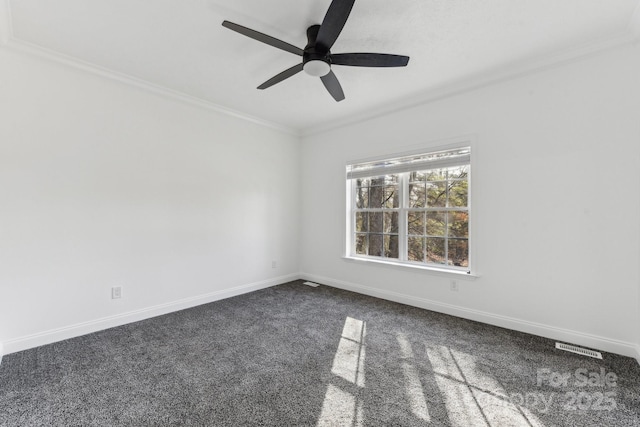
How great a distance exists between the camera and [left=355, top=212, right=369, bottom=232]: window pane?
14.1 ft

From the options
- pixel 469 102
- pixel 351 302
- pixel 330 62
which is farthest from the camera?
pixel 351 302

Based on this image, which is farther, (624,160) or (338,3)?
(624,160)

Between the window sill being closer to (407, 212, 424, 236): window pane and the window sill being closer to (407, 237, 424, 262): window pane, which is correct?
(407, 237, 424, 262): window pane

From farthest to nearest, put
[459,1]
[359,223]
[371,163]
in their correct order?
[359,223] → [371,163] → [459,1]

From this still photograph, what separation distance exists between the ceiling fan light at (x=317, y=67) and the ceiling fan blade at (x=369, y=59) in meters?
0.07

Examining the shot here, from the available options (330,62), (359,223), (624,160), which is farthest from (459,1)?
(359,223)

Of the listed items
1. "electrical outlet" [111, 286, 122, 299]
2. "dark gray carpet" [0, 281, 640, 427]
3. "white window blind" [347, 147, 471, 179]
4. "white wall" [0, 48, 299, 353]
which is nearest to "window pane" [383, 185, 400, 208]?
"white window blind" [347, 147, 471, 179]

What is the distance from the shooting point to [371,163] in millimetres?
4062

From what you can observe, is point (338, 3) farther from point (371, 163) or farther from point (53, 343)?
point (53, 343)

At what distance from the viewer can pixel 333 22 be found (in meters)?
1.76

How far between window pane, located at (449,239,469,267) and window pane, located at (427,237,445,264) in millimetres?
105

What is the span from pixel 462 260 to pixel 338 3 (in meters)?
2.87

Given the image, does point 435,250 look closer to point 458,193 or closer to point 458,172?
point 458,193

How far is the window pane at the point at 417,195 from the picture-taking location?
367 cm
